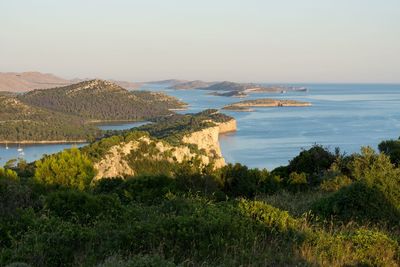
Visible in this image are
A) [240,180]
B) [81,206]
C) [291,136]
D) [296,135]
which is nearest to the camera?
[81,206]

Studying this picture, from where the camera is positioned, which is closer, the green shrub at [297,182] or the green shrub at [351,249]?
the green shrub at [351,249]

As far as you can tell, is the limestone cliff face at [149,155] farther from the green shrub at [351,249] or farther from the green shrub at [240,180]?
the green shrub at [351,249]

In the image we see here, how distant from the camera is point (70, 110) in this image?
6644 inches

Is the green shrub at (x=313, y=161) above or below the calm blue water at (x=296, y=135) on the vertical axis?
above

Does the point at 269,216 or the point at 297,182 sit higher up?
the point at 269,216

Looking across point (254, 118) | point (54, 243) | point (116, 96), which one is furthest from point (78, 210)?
point (116, 96)

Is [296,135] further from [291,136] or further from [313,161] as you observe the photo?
[313,161]

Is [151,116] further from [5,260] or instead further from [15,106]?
[5,260]

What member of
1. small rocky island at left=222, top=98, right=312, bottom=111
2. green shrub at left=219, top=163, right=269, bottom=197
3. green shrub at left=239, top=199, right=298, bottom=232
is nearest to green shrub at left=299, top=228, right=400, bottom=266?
green shrub at left=239, top=199, right=298, bottom=232

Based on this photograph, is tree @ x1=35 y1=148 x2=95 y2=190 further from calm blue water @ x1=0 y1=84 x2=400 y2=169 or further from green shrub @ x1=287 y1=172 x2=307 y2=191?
calm blue water @ x1=0 y1=84 x2=400 y2=169

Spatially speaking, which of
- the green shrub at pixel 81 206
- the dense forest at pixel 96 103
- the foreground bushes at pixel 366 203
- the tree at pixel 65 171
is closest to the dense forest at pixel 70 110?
the dense forest at pixel 96 103

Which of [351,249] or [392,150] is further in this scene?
[392,150]

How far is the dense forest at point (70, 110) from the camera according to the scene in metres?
130

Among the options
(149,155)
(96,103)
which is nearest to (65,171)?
Answer: (149,155)
